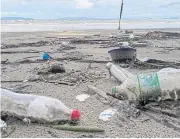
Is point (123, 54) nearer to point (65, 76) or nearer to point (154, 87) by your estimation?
point (65, 76)

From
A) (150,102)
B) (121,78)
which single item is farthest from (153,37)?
(150,102)

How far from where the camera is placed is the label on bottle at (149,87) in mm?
6234

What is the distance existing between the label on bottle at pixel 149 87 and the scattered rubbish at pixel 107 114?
0.59 m

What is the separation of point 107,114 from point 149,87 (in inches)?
34.6

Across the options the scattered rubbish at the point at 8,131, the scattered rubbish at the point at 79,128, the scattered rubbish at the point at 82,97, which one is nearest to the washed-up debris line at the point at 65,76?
the scattered rubbish at the point at 82,97

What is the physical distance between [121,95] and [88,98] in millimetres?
775

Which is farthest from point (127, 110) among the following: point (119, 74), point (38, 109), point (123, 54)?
point (123, 54)

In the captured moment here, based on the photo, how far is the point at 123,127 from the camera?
5.49 meters

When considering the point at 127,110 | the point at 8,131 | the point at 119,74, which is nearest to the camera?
the point at 8,131

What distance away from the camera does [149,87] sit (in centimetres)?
624

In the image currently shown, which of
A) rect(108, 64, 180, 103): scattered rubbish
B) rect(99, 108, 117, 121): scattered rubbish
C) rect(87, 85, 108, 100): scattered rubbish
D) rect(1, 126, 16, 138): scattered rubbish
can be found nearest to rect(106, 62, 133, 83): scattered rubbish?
rect(87, 85, 108, 100): scattered rubbish

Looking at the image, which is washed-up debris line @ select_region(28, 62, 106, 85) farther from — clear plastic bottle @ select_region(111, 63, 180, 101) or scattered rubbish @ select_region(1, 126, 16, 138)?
scattered rubbish @ select_region(1, 126, 16, 138)

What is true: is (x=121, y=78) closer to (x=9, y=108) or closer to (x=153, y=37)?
(x=9, y=108)

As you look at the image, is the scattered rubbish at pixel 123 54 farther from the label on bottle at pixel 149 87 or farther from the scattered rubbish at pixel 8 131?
the scattered rubbish at pixel 8 131
